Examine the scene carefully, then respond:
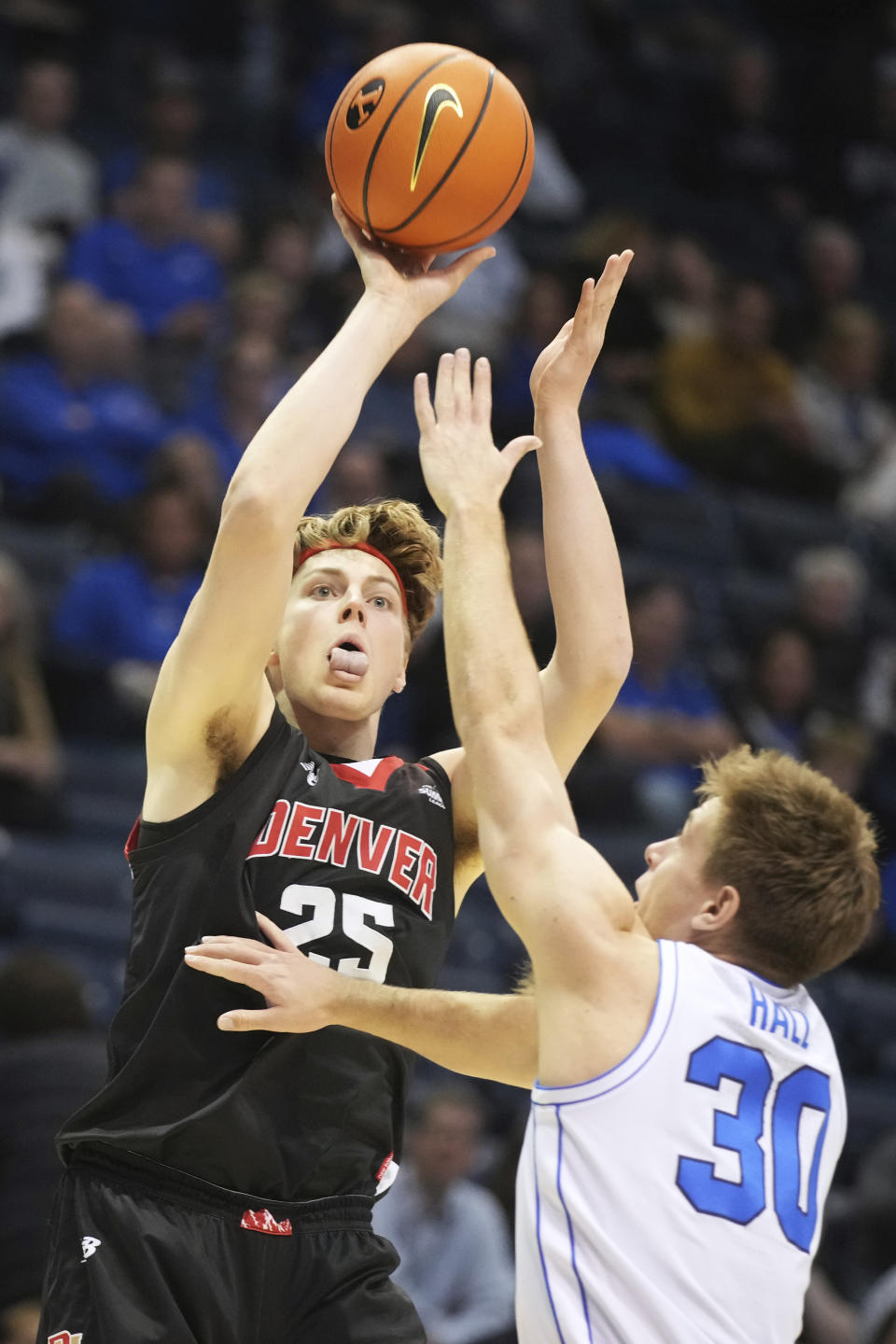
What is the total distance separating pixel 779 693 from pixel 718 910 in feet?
20.7

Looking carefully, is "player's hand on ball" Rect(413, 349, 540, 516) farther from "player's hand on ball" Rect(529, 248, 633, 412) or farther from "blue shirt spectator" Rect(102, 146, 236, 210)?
"blue shirt spectator" Rect(102, 146, 236, 210)

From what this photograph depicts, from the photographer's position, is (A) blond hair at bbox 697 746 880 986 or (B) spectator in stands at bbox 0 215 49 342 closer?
(A) blond hair at bbox 697 746 880 986

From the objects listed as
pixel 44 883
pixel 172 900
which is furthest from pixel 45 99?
pixel 172 900

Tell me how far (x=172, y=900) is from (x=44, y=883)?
469cm

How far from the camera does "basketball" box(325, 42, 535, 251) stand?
12.3 feet

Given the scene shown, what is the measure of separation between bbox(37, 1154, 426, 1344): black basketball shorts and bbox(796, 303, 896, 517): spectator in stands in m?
9.63

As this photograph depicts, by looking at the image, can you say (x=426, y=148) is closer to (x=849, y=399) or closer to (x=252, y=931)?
(x=252, y=931)

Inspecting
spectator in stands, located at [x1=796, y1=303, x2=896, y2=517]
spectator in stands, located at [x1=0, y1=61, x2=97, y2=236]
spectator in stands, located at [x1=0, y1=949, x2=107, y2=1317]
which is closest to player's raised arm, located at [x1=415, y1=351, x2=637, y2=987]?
spectator in stands, located at [x1=0, y1=949, x2=107, y2=1317]

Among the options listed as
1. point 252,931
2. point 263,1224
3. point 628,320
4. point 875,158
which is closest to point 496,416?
point 628,320

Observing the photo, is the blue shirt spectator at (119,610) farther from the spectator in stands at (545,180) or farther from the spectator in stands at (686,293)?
the spectator in stands at (545,180)

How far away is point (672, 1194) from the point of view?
10.4 ft

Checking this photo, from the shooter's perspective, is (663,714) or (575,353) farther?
(663,714)

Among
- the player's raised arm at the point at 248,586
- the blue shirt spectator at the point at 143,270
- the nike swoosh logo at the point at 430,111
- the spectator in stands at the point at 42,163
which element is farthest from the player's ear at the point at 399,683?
the spectator in stands at the point at 42,163

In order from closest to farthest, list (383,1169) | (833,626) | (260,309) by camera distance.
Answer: (383,1169), (260,309), (833,626)
